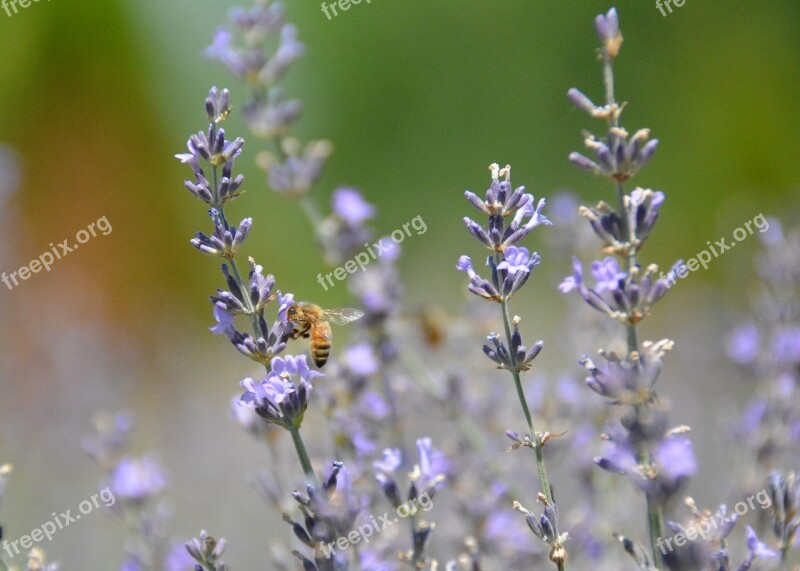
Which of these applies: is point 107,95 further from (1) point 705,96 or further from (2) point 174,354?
(1) point 705,96

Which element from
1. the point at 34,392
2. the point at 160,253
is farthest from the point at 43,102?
the point at 34,392

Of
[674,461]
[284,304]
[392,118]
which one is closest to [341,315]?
[284,304]

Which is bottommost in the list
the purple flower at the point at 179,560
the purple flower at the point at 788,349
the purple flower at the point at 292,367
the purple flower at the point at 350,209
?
the purple flower at the point at 788,349

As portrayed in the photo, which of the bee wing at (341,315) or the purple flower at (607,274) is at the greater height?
the bee wing at (341,315)

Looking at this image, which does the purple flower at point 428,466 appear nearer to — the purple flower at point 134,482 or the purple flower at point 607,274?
the purple flower at point 607,274

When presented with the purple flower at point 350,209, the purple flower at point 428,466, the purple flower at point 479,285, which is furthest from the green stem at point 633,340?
the purple flower at point 350,209

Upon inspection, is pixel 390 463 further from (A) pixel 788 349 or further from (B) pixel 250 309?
(A) pixel 788 349
